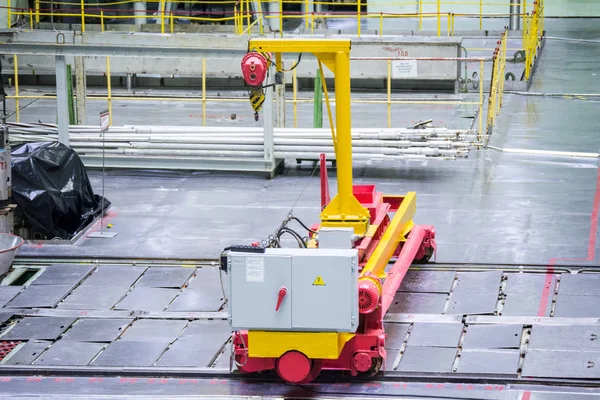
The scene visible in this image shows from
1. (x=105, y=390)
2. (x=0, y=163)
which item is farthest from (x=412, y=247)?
(x=0, y=163)

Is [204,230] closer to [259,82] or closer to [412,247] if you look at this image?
[412,247]

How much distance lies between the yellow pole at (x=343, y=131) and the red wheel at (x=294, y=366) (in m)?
2.22

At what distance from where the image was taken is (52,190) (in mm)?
14125

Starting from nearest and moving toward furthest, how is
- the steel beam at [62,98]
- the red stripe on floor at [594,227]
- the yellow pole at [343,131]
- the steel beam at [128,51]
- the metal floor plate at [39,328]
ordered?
1. the yellow pole at [343,131]
2. the metal floor plate at [39,328]
3. the red stripe on floor at [594,227]
4. the steel beam at [128,51]
5. the steel beam at [62,98]

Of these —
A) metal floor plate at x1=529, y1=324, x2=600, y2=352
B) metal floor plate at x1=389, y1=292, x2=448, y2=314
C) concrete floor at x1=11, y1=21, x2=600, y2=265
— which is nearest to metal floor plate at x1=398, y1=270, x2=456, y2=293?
metal floor plate at x1=389, y1=292, x2=448, y2=314

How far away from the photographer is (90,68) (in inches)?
1038

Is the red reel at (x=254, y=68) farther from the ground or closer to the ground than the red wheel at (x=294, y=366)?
farther from the ground

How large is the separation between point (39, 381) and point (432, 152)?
881cm

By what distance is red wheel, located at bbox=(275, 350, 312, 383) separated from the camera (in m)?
9.18

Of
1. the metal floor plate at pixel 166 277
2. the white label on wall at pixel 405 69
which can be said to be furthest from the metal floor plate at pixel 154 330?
the white label on wall at pixel 405 69

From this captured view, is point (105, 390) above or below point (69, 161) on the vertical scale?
below

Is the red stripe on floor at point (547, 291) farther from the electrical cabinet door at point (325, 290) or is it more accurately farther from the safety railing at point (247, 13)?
the safety railing at point (247, 13)

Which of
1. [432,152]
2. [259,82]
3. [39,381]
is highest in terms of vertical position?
[259,82]

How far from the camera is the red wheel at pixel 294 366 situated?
9.18 metres
